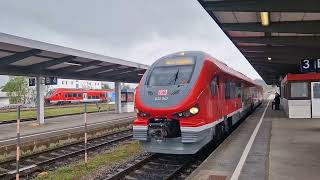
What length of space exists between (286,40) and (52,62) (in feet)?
39.8

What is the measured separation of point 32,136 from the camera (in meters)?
16.7

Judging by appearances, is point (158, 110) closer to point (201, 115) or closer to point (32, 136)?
point (201, 115)

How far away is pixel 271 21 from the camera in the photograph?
14.4 metres

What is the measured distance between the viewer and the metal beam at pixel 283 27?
13953 mm

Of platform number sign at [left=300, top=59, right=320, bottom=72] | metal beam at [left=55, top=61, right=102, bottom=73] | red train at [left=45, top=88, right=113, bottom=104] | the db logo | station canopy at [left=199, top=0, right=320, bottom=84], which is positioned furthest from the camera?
red train at [left=45, top=88, right=113, bottom=104]

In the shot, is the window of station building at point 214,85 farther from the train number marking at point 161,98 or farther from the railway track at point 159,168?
the railway track at point 159,168

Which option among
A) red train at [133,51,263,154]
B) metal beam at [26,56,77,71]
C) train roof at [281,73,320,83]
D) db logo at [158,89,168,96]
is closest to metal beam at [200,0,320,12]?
red train at [133,51,263,154]

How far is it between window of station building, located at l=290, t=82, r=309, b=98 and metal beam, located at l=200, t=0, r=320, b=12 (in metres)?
13.0

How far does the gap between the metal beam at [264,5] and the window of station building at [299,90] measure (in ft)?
42.6

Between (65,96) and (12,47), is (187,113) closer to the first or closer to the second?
(12,47)

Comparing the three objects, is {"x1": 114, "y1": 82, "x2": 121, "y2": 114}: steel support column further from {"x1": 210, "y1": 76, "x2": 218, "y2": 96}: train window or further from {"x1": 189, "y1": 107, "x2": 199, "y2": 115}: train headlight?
{"x1": 189, "y1": 107, "x2": 199, "y2": 115}: train headlight

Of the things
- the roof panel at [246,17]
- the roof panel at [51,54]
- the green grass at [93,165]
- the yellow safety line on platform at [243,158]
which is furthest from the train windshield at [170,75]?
the roof panel at [51,54]

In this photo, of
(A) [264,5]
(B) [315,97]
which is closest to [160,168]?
(A) [264,5]

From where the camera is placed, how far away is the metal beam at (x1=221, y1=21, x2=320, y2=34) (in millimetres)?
13953
